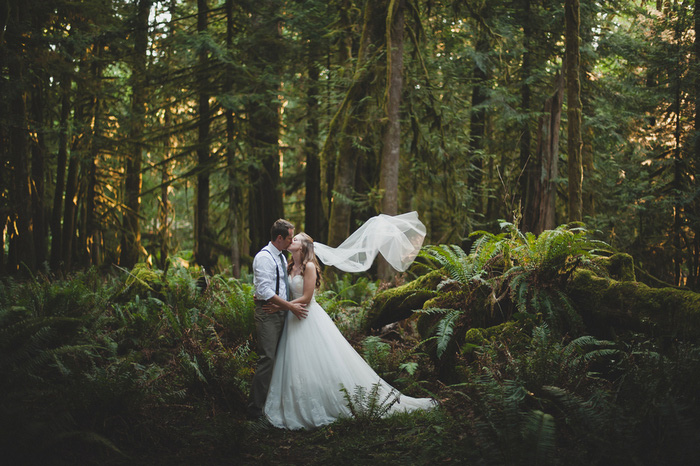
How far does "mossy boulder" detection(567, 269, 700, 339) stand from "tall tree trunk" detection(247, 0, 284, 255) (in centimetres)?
994

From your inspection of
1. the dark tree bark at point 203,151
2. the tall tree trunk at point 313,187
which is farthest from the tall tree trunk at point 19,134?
the tall tree trunk at point 313,187

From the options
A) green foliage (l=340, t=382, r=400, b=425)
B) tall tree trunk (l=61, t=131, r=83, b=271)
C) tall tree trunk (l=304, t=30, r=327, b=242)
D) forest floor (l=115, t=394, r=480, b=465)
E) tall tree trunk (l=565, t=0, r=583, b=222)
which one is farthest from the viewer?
tall tree trunk (l=304, t=30, r=327, b=242)

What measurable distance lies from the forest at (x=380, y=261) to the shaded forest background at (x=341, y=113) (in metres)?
0.10

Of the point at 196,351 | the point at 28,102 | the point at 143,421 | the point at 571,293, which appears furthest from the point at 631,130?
the point at 28,102

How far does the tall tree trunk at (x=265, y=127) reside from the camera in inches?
580

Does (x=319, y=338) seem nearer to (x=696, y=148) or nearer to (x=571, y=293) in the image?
(x=571, y=293)

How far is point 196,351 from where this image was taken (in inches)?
248

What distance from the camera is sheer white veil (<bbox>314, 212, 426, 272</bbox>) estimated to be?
7090mm

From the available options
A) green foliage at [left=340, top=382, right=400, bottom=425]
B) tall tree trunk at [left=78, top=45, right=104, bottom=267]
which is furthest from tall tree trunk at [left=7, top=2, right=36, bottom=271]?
green foliage at [left=340, top=382, right=400, bottom=425]

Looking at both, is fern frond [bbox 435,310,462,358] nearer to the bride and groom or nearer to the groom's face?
the bride and groom

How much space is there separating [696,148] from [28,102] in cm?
2090

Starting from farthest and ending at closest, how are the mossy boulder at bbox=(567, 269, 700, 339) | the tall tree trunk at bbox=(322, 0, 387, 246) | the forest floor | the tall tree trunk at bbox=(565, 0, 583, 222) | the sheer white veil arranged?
the tall tree trunk at bbox=(322, 0, 387, 246), the tall tree trunk at bbox=(565, 0, 583, 222), the sheer white veil, the mossy boulder at bbox=(567, 269, 700, 339), the forest floor

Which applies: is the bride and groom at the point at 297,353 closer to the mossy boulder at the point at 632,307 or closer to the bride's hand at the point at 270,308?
the bride's hand at the point at 270,308

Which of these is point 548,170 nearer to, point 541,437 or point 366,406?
point 366,406
